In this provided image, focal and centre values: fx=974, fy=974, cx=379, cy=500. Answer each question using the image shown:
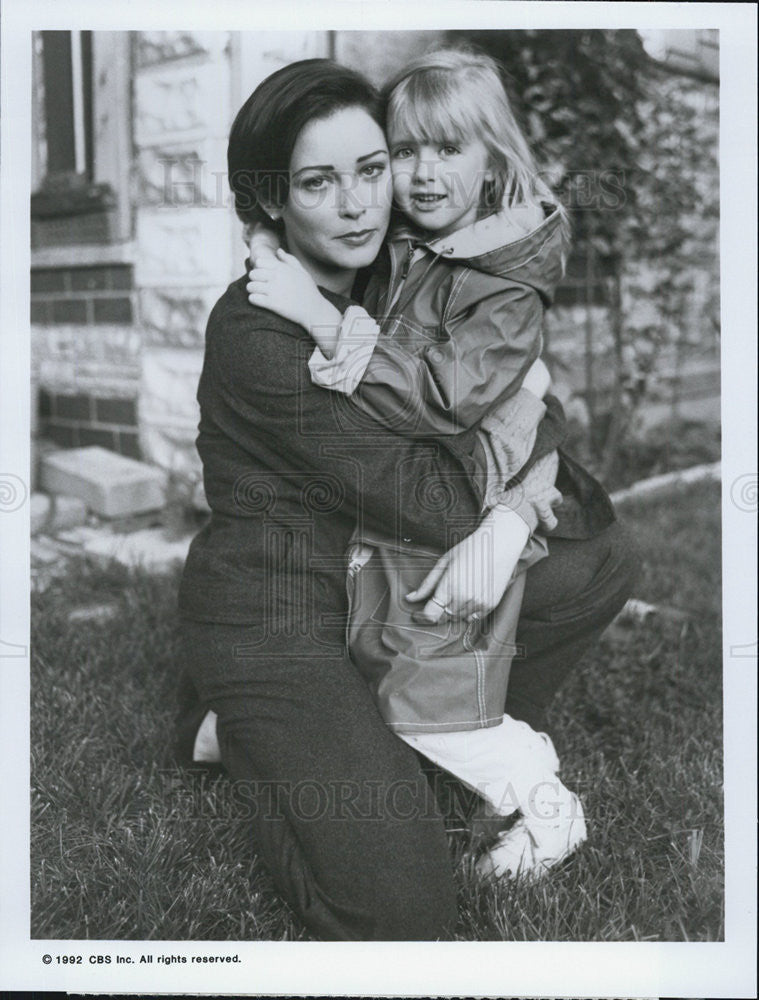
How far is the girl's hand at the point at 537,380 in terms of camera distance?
57.4 inches

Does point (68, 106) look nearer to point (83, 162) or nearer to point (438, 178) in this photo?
point (83, 162)

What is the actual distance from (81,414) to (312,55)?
1016 mm

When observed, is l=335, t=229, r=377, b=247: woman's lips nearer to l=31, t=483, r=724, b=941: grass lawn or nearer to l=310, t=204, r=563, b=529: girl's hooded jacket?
l=310, t=204, r=563, b=529: girl's hooded jacket

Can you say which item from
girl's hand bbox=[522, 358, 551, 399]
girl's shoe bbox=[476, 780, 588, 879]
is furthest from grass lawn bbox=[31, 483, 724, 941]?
girl's hand bbox=[522, 358, 551, 399]

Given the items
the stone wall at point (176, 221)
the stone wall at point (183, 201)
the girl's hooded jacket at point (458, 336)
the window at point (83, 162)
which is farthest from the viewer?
the window at point (83, 162)

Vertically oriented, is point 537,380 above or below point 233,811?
above

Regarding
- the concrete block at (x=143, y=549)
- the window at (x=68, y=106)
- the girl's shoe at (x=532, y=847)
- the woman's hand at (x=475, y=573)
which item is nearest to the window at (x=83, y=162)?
the window at (x=68, y=106)

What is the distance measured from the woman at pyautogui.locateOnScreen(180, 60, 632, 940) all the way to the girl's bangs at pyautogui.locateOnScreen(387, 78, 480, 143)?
38mm

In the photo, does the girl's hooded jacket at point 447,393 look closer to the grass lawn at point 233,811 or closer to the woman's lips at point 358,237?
the woman's lips at point 358,237

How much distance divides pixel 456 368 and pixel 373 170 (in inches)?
11.9

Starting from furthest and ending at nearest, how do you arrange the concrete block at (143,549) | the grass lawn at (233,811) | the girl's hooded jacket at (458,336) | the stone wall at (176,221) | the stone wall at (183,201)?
1. the concrete block at (143,549)
2. the stone wall at (176,221)
3. the stone wall at (183,201)
4. the grass lawn at (233,811)
5. the girl's hooded jacket at (458,336)

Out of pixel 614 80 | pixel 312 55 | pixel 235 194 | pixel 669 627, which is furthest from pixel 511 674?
pixel 614 80

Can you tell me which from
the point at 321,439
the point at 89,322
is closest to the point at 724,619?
the point at 321,439

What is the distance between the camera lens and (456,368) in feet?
4.32
